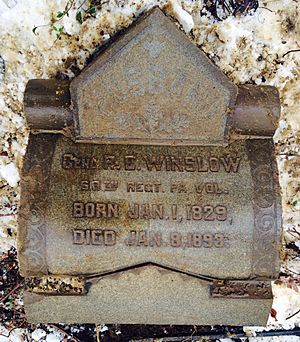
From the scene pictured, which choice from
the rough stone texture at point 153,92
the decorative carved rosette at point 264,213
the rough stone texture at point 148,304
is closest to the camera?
the rough stone texture at point 153,92

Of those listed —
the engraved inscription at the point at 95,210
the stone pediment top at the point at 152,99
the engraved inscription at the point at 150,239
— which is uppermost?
the stone pediment top at the point at 152,99

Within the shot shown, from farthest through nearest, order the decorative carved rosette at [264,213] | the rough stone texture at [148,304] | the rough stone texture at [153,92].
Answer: the rough stone texture at [148,304]
the decorative carved rosette at [264,213]
the rough stone texture at [153,92]

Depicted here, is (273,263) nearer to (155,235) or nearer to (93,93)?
(155,235)

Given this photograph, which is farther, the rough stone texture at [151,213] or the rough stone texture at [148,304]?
the rough stone texture at [148,304]

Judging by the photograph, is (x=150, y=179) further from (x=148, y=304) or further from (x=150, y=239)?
(x=148, y=304)

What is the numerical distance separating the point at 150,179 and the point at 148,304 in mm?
692

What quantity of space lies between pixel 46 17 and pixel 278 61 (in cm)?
127

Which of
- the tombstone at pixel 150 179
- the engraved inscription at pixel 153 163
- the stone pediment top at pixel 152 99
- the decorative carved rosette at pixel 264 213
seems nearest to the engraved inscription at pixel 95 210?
the tombstone at pixel 150 179

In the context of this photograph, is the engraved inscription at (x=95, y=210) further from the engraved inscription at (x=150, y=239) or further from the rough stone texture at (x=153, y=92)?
the rough stone texture at (x=153, y=92)

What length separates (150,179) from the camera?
2.33 m

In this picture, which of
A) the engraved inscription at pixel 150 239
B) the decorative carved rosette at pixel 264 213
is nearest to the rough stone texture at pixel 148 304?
the engraved inscription at pixel 150 239

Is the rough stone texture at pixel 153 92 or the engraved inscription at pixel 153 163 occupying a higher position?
the rough stone texture at pixel 153 92

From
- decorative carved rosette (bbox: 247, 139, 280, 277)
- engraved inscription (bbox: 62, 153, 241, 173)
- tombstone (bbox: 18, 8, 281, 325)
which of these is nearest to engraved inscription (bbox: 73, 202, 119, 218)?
tombstone (bbox: 18, 8, 281, 325)

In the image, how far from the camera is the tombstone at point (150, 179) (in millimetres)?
2266
